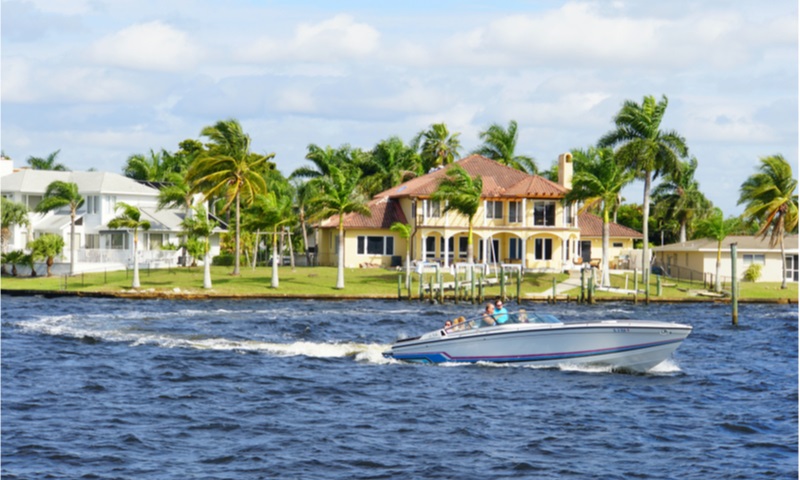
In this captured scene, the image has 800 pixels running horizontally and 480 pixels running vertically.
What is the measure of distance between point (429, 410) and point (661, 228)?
78483 mm

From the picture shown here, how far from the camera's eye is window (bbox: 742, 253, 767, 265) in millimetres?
76375

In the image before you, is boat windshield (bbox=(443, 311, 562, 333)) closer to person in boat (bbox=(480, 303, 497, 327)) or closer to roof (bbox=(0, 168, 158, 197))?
person in boat (bbox=(480, 303, 497, 327))

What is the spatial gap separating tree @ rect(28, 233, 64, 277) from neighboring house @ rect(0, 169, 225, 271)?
255 centimetres

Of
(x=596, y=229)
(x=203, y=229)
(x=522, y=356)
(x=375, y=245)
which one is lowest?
(x=522, y=356)

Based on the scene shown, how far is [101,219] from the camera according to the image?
3265 inches

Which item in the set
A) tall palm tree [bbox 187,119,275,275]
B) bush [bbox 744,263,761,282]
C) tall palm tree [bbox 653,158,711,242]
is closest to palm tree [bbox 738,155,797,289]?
bush [bbox 744,263,761,282]

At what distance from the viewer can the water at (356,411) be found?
68.4 feet

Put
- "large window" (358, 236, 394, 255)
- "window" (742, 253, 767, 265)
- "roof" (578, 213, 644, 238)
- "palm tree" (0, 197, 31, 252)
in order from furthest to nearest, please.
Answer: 1. "roof" (578, 213, 644, 238)
2. "large window" (358, 236, 394, 255)
3. "palm tree" (0, 197, 31, 252)
4. "window" (742, 253, 767, 265)

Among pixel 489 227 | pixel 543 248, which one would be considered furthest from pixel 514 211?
pixel 543 248

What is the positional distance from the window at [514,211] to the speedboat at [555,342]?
44646 millimetres

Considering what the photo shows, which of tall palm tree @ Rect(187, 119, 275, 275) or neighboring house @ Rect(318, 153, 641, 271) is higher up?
tall palm tree @ Rect(187, 119, 275, 275)

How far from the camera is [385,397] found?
92.0 ft

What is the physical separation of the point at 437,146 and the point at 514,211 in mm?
19068

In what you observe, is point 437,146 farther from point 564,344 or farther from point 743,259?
point 564,344
